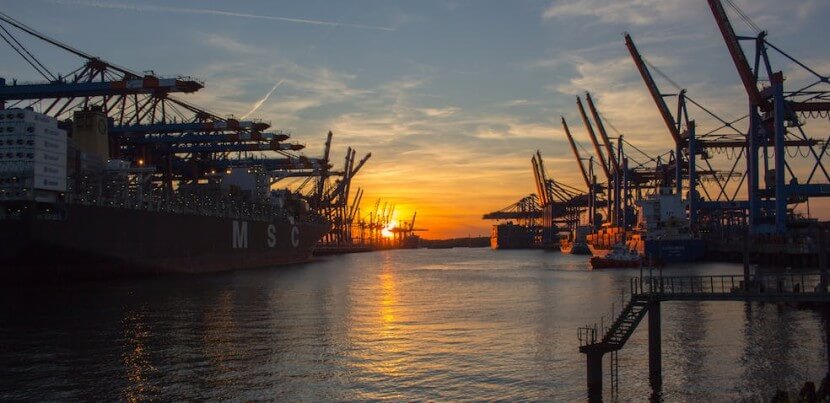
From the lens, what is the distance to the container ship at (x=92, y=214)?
2138 inches

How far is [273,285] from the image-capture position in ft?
220

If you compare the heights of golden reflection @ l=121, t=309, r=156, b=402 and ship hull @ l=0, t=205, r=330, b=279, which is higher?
ship hull @ l=0, t=205, r=330, b=279

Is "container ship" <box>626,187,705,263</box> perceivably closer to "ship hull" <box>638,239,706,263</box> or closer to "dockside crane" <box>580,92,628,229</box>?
"ship hull" <box>638,239,706,263</box>

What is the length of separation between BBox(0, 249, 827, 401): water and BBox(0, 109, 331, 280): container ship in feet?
13.2

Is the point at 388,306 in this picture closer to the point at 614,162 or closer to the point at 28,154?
the point at 28,154

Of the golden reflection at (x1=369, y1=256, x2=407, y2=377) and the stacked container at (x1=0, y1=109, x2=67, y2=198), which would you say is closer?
the golden reflection at (x1=369, y1=256, x2=407, y2=377)

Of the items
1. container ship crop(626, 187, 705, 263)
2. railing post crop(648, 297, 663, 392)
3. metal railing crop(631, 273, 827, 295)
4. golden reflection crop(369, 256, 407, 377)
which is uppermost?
container ship crop(626, 187, 705, 263)

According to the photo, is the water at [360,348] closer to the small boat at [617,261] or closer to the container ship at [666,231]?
the small boat at [617,261]

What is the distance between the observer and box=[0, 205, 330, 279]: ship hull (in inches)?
2105

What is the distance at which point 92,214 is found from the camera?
59.0 m

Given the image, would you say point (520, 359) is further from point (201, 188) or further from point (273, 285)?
point (201, 188)

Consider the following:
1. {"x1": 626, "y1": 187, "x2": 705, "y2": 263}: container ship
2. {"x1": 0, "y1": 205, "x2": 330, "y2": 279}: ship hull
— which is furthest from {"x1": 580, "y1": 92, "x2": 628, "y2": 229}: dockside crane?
{"x1": 0, "y1": 205, "x2": 330, "y2": 279}: ship hull

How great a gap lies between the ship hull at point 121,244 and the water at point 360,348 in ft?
9.51

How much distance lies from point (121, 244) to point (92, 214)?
491cm
